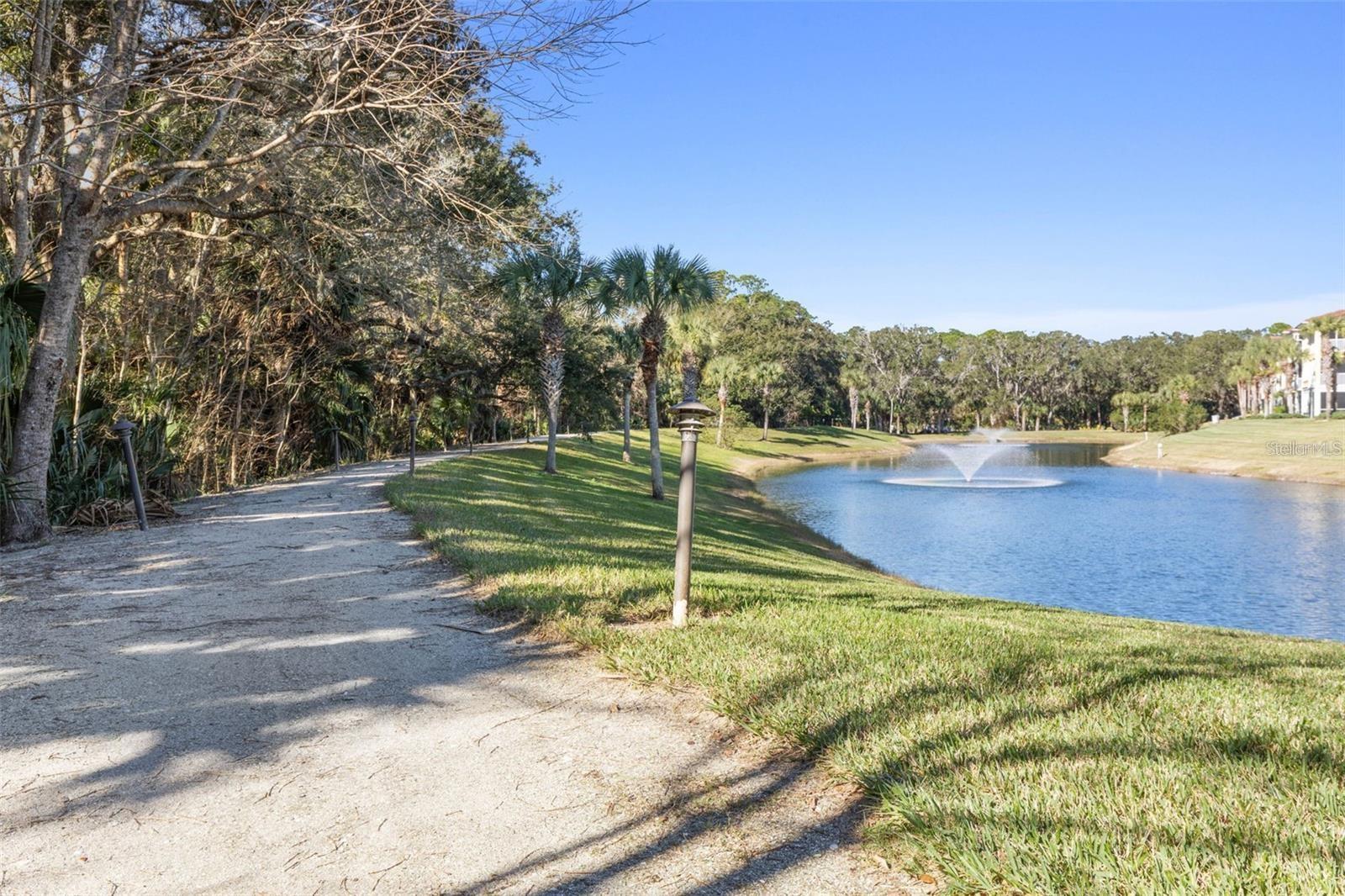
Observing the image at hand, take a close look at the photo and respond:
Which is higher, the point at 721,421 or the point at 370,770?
the point at 721,421

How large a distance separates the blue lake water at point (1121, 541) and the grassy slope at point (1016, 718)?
8.79 m

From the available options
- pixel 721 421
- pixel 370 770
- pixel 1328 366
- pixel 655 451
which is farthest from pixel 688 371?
pixel 1328 366

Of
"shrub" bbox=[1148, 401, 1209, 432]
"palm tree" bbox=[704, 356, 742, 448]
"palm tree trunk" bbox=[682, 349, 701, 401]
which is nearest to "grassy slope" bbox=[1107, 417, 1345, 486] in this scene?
"shrub" bbox=[1148, 401, 1209, 432]

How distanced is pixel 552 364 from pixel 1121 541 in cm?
1636

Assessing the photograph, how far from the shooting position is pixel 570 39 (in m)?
7.66

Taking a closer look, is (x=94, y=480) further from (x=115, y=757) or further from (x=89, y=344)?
(x=115, y=757)

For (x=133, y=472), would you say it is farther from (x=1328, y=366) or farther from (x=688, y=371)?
(x=1328, y=366)

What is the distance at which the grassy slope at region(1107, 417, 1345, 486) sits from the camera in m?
44.0

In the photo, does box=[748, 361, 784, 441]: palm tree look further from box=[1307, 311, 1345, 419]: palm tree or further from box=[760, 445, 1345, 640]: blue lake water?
box=[1307, 311, 1345, 419]: palm tree

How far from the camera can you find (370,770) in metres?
3.50

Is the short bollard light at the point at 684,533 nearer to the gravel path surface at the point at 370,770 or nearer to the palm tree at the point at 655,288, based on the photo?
the gravel path surface at the point at 370,770

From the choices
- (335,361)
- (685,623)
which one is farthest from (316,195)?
(685,623)

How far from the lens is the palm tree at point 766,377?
6366 cm

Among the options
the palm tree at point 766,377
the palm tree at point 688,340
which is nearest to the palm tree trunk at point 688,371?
the palm tree at point 688,340
